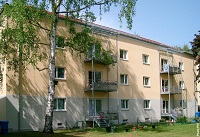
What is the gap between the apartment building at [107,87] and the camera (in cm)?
2391

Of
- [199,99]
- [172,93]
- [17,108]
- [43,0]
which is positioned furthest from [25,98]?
[199,99]

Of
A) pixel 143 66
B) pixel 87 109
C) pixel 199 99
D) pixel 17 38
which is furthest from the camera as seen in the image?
pixel 199 99

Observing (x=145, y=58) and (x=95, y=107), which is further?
(x=145, y=58)

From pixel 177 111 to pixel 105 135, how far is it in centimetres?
2054

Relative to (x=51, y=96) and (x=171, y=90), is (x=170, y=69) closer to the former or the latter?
(x=171, y=90)

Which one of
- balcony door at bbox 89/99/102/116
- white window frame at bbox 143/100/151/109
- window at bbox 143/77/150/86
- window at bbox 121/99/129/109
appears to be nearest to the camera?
balcony door at bbox 89/99/102/116

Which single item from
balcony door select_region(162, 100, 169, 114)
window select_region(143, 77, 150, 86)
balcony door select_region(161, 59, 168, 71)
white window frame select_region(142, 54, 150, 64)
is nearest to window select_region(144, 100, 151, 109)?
window select_region(143, 77, 150, 86)

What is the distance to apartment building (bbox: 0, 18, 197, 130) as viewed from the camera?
23.9 m

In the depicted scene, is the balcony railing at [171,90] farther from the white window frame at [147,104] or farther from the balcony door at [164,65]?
the white window frame at [147,104]

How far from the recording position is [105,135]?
2098cm

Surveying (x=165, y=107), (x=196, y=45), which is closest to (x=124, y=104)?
(x=165, y=107)

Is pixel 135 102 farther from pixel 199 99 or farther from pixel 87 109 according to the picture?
pixel 199 99

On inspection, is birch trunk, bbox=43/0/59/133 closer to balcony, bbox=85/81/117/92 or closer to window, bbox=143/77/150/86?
balcony, bbox=85/81/117/92

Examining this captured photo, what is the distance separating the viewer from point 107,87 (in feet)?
96.4
